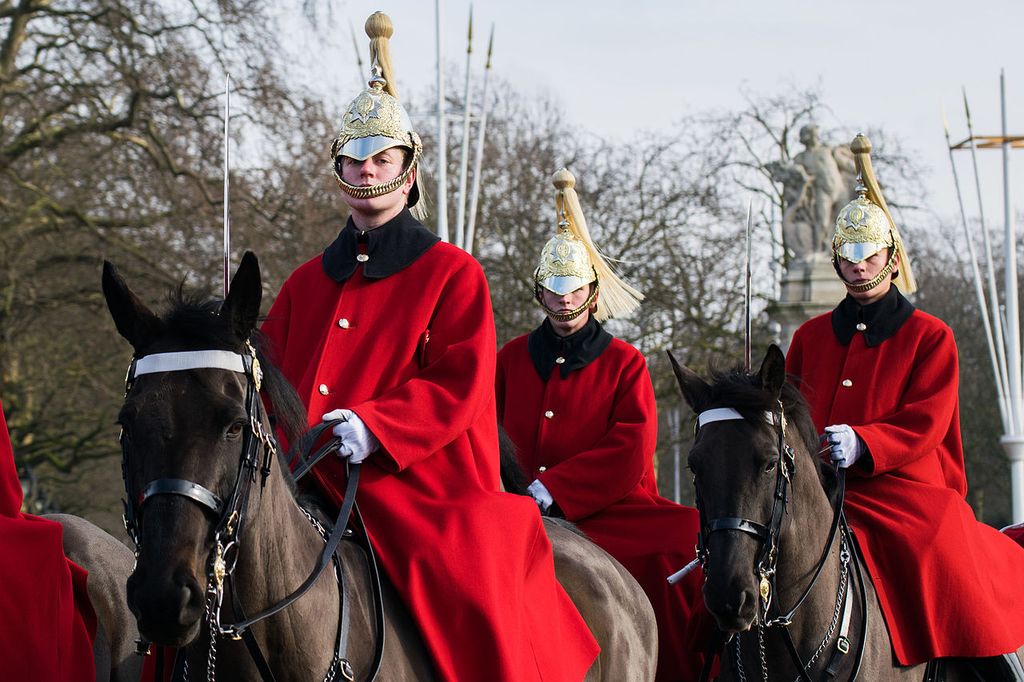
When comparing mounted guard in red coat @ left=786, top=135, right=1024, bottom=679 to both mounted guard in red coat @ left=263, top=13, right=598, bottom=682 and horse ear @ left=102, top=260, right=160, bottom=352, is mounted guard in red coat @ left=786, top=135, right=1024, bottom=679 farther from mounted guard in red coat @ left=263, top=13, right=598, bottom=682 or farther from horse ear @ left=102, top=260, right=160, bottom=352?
horse ear @ left=102, top=260, right=160, bottom=352

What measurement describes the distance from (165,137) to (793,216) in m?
9.35

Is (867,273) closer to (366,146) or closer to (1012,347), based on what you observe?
(366,146)

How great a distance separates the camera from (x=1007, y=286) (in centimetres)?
2175

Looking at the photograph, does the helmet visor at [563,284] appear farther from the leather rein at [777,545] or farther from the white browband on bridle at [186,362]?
the white browband on bridle at [186,362]

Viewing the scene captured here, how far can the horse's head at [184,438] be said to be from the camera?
3.50 metres

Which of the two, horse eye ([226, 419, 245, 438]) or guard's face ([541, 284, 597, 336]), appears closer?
horse eye ([226, 419, 245, 438])

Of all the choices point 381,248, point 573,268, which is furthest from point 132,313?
point 573,268

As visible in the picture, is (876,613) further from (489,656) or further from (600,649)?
(489,656)

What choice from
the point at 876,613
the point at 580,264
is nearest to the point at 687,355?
the point at 580,264

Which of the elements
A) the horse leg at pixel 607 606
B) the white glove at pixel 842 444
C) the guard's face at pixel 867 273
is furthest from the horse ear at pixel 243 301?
the guard's face at pixel 867 273

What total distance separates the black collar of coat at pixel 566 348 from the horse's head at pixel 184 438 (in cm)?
441

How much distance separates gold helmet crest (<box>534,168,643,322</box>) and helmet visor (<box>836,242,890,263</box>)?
5.03 ft

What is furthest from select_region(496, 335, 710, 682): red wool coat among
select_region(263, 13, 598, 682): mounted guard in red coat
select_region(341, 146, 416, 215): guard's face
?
select_region(341, 146, 416, 215): guard's face

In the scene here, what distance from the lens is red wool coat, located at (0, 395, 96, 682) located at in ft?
16.9
